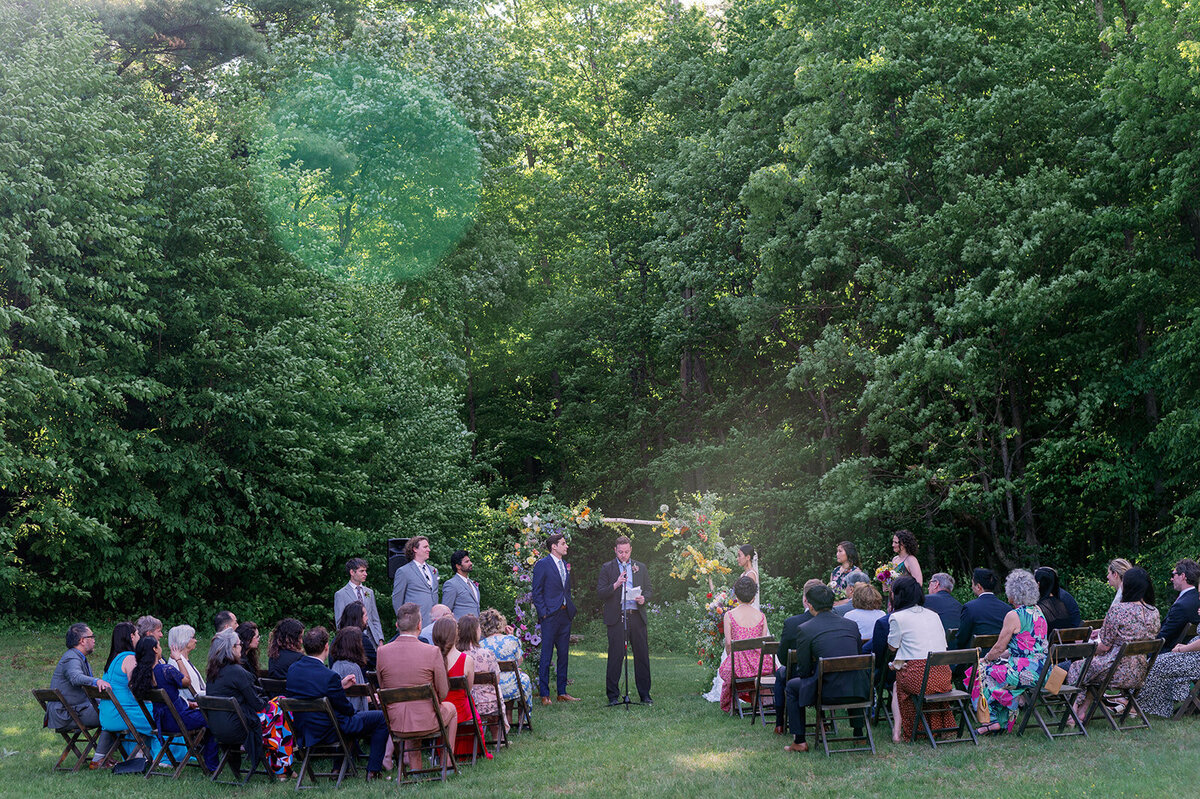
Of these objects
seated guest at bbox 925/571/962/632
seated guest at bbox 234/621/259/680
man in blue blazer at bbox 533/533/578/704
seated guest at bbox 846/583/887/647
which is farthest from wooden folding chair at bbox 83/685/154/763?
seated guest at bbox 925/571/962/632

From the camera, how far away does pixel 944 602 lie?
30.3ft

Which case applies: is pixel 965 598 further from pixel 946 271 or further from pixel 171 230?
pixel 171 230

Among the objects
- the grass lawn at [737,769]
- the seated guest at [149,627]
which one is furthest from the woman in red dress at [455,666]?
the seated guest at [149,627]

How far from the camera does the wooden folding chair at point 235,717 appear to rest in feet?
24.9

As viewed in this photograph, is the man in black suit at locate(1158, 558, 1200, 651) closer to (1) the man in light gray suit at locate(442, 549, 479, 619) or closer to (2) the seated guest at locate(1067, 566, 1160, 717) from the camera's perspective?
(2) the seated guest at locate(1067, 566, 1160, 717)

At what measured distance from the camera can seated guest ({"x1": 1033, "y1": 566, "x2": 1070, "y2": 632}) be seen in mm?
9492

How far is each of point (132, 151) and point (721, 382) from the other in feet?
54.3

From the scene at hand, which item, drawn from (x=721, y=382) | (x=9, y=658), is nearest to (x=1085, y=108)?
(x=721, y=382)

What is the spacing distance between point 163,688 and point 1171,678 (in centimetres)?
845

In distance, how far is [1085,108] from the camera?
63.1 ft

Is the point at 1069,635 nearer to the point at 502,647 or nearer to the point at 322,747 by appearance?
the point at 502,647

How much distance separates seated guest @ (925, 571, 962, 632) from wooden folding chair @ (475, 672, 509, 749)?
389 cm

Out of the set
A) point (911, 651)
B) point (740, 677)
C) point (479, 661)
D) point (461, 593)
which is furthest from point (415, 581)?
point (911, 651)

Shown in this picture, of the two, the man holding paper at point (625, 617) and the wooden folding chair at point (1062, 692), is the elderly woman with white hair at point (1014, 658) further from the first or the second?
the man holding paper at point (625, 617)
